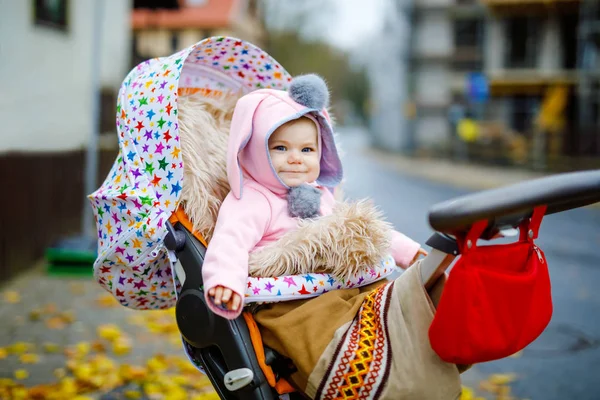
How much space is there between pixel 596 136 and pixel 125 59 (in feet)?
51.9

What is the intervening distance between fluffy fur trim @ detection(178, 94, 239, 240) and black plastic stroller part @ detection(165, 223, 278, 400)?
0.34 feet

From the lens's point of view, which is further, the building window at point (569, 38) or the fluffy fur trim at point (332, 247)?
the building window at point (569, 38)

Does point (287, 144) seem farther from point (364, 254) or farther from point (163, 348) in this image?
point (163, 348)

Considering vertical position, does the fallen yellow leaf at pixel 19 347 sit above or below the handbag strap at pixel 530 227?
below

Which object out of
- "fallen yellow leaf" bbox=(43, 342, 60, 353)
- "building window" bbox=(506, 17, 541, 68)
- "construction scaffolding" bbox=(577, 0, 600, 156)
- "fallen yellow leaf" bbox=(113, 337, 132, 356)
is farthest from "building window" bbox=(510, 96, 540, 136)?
"fallen yellow leaf" bbox=(43, 342, 60, 353)

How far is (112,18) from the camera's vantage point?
879 centimetres

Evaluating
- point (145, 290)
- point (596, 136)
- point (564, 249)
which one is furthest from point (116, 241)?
point (596, 136)

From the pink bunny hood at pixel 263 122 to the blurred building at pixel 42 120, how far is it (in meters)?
3.64

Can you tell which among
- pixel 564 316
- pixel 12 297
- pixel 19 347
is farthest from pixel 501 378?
pixel 12 297

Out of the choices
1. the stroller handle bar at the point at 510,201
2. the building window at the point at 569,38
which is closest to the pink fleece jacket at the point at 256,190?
the stroller handle bar at the point at 510,201

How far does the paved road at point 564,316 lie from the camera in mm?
3945

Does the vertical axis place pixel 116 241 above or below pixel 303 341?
above

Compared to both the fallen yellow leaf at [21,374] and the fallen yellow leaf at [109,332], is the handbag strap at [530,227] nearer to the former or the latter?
the fallen yellow leaf at [21,374]

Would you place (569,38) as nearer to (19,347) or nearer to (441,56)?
(441,56)
